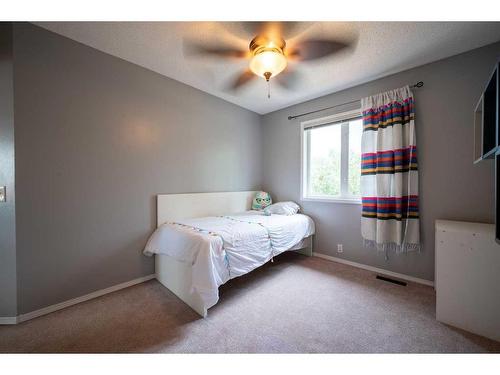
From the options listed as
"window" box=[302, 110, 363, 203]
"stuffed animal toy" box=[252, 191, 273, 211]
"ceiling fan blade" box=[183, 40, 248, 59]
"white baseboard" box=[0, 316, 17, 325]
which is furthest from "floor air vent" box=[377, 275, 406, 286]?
"white baseboard" box=[0, 316, 17, 325]

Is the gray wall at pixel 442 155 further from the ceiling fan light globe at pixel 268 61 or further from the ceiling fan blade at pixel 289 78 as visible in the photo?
the ceiling fan light globe at pixel 268 61

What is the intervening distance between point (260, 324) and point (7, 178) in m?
2.34

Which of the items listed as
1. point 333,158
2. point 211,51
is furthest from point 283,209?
point 211,51

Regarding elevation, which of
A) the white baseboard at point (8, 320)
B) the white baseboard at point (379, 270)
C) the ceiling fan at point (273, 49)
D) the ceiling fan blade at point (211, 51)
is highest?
the ceiling fan blade at point (211, 51)

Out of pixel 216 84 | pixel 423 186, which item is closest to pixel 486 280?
pixel 423 186

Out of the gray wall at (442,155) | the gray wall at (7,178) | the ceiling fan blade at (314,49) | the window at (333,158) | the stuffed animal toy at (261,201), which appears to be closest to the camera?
the gray wall at (7,178)

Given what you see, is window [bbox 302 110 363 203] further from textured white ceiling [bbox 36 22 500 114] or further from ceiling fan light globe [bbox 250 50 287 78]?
ceiling fan light globe [bbox 250 50 287 78]

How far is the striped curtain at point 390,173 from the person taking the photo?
7.06 feet

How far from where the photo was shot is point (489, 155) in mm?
1235

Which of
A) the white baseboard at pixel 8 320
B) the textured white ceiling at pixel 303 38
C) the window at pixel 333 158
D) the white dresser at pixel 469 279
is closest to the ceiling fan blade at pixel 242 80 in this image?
the textured white ceiling at pixel 303 38

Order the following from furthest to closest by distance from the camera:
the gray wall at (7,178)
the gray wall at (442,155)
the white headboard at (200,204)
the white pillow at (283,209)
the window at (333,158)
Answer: the white pillow at (283,209) → the window at (333,158) → the white headboard at (200,204) → the gray wall at (442,155) → the gray wall at (7,178)

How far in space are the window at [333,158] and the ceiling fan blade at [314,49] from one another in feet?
3.42
